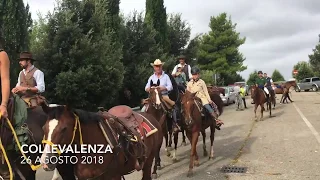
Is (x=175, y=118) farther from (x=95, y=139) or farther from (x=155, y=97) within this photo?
(x=95, y=139)

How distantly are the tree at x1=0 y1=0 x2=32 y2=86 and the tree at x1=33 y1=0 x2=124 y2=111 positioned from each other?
1423 millimetres

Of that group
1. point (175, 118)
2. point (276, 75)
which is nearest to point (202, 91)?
point (175, 118)

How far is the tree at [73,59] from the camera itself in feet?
45.5

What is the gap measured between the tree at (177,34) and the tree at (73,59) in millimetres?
14586

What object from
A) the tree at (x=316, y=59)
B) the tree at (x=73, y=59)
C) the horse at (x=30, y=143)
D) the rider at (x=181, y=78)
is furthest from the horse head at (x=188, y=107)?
the tree at (x=316, y=59)

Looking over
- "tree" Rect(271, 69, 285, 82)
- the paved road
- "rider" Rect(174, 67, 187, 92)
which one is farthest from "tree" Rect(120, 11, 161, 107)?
"tree" Rect(271, 69, 285, 82)

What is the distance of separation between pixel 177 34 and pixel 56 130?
2643 centimetres

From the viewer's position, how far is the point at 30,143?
14.8ft

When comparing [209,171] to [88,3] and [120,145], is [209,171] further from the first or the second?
[88,3]

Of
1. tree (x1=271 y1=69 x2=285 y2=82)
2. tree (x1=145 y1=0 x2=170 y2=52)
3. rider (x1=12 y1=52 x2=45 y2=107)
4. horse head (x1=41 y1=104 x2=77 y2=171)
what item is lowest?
horse head (x1=41 y1=104 x2=77 y2=171)

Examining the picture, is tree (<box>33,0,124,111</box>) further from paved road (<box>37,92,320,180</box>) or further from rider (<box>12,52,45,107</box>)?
rider (<box>12,52,45,107</box>)

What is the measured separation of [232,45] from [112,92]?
40721 mm

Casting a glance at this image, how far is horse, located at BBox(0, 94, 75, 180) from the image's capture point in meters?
4.04

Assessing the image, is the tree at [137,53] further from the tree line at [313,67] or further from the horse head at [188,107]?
the tree line at [313,67]
